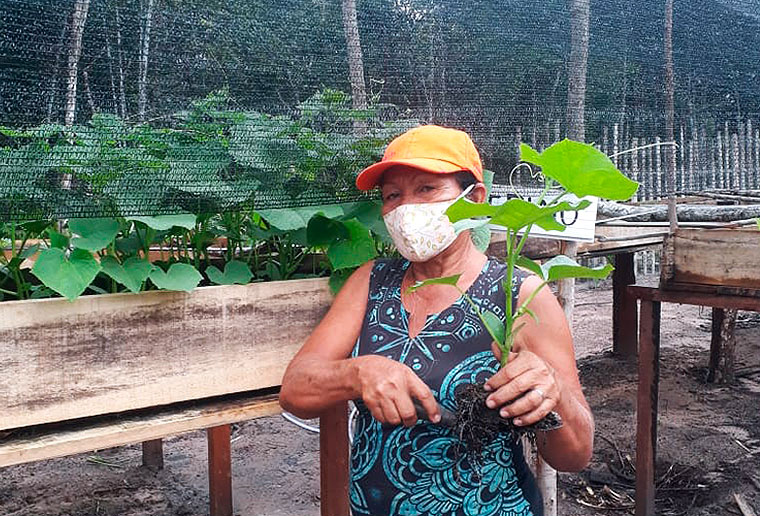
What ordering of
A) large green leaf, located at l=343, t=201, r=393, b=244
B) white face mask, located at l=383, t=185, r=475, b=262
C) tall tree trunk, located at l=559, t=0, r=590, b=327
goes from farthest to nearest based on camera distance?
tall tree trunk, located at l=559, t=0, r=590, b=327 < large green leaf, located at l=343, t=201, r=393, b=244 < white face mask, located at l=383, t=185, r=475, b=262

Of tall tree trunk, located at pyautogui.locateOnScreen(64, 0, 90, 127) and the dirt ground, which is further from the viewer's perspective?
the dirt ground

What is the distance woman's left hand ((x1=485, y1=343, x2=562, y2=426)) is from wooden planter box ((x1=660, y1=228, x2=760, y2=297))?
1.40 metres

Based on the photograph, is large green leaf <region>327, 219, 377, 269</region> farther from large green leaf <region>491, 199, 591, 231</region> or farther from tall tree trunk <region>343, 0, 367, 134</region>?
large green leaf <region>491, 199, 591, 231</region>

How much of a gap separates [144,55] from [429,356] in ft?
3.18

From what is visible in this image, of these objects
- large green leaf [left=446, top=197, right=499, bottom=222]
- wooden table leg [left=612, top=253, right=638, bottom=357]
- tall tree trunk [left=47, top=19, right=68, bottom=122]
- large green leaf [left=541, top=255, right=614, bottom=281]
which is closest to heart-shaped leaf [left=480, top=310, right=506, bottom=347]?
large green leaf [left=541, top=255, right=614, bottom=281]

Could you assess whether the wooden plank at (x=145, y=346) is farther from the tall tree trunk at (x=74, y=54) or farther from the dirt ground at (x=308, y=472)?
the dirt ground at (x=308, y=472)

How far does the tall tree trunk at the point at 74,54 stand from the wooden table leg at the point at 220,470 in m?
1.78

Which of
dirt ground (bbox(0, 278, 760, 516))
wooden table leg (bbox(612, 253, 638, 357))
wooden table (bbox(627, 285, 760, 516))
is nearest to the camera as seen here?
wooden table (bbox(627, 285, 760, 516))

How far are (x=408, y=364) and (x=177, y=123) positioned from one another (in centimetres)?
82

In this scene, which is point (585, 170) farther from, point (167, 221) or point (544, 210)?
point (167, 221)

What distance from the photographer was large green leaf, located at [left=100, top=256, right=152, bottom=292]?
1687 mm

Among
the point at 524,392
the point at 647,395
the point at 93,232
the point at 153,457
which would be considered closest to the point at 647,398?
the point at 647,395

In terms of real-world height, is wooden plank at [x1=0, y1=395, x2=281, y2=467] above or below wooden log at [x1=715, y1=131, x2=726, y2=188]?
below

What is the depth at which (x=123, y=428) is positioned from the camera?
166 cm
